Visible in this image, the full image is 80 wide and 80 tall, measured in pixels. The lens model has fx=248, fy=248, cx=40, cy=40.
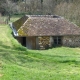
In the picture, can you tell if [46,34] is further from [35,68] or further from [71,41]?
[35,68]

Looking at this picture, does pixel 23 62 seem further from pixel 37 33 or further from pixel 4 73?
pixel 37 33

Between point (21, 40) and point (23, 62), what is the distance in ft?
41.8

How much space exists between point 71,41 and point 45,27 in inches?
133

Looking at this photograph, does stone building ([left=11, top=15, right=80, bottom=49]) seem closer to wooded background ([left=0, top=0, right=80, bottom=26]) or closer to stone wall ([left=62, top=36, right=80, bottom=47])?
stone wall ([left=62, top=36, right=80, bottom=47])

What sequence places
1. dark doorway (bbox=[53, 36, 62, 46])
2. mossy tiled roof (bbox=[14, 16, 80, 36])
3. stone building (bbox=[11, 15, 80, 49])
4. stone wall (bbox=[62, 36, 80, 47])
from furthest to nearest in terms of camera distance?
stone wall (bbox=[62, 36, 80, 47]) → dark doorway (bbox=[53, 36, 62, 46]) → mossy tiled roof (bbox=[14, 16, 80, 36]) → stone building (bbox=[11, 15, 80, 49])

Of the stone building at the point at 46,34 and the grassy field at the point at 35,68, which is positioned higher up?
the grassy field at the point at 35,68

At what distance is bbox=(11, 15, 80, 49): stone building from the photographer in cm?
2709

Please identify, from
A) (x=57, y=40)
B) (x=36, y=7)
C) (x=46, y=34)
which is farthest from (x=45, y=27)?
(x=36, y=7)

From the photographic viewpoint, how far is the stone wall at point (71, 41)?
27.8 metres

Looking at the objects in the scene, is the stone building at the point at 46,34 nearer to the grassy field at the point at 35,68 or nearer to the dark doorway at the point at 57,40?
the dark doorway at the point at 57,40

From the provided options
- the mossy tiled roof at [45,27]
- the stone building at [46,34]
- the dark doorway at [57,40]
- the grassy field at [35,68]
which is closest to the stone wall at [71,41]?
the stone building at [46,34]

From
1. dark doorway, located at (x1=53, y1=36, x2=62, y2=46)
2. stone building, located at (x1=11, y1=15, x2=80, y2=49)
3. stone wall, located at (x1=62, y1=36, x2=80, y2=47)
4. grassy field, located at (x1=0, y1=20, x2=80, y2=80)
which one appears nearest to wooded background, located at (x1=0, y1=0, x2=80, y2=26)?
stone building, located at (x1=11, y1=15, x2=80, y2=49)

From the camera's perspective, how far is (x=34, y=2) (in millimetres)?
62312

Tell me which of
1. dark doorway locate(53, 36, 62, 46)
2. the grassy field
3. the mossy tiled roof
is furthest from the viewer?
dark doorway locate(53, 36, 62, 46)
